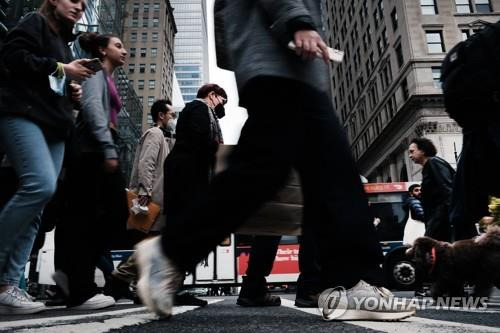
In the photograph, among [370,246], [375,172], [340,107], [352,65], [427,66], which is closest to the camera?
[370,246]

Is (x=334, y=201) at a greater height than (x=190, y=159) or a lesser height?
lesser

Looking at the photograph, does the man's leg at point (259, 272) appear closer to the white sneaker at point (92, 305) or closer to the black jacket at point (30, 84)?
the white sneaker at point (92, 305)

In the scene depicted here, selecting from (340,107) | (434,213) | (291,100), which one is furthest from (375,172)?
(291,100)

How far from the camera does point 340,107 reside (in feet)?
177

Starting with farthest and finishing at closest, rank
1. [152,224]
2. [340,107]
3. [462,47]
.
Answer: [340,107] → [152,224] → [462,47]

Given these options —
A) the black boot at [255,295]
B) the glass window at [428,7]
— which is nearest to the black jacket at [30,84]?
the black boot at [255,295]

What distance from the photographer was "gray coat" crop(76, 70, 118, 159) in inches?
107

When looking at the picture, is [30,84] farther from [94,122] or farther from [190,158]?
[190,158]

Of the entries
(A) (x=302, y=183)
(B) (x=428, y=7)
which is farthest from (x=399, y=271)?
(B) (x=428, y=7)

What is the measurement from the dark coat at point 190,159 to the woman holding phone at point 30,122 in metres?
0.76

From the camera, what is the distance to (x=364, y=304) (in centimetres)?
154

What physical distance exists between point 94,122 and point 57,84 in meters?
0.38

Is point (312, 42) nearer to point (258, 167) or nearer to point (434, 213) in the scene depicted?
point (258, 167)

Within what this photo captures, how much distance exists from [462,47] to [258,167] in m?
1.64
